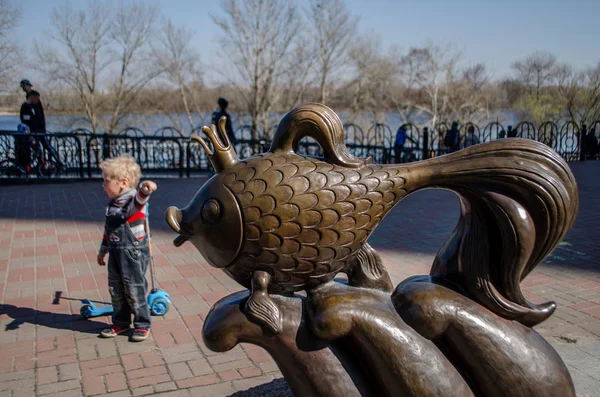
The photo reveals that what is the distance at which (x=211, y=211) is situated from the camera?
189 centimetres

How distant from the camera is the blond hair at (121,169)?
3885mm

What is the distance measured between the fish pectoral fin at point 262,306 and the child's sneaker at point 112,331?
2.60 metres

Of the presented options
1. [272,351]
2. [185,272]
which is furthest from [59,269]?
[272,351]

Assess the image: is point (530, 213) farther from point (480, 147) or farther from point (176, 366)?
point (176, 366)

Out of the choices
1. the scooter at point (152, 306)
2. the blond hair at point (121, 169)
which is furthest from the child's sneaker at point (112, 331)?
the blond hair at point (121, 169)

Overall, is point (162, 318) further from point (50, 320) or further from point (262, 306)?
point (262, 306)

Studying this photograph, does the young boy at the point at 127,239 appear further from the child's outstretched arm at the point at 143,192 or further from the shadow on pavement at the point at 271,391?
the shadow on pavement at the point at 271,391

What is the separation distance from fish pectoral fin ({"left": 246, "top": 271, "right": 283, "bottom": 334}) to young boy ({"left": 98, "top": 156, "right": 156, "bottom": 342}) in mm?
2176

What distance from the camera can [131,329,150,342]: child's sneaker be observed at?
401cm

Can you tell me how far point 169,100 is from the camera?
94.1 ft

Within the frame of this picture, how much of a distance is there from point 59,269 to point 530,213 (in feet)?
17.4

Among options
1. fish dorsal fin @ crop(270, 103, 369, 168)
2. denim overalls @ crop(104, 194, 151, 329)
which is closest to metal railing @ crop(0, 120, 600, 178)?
denim overalls @ crop(104, 194, 151, 329)

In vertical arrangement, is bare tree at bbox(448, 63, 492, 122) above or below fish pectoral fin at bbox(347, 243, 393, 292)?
above

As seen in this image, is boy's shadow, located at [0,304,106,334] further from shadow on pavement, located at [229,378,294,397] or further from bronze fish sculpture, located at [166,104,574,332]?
bronze fish sculpture, located at [166,104,574,332]
